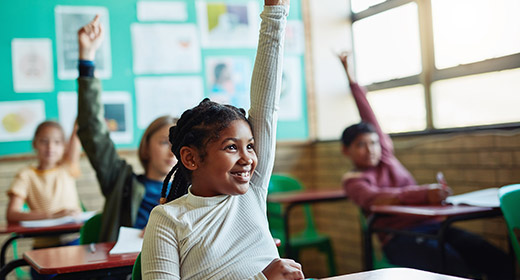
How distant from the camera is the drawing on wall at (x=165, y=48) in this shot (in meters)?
4.20

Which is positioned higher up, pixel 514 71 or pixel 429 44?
pixel 429 44

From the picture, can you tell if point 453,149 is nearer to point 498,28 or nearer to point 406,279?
point 498,28

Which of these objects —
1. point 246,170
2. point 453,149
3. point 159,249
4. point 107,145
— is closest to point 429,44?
point 453,149

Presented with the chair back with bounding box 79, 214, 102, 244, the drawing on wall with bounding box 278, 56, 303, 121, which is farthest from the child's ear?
the drawing on wall with bounding box 278, 56, 303, 121

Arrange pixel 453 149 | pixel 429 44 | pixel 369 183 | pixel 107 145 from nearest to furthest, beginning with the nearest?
pixel 107 145 → pixel 369 183 → pixel 453 149 → pixel 429 44

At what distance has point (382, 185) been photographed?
122 inches

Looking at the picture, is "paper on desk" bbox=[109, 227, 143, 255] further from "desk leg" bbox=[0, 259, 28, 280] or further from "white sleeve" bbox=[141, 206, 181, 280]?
"white sleeve" bbox=[141, 206, 181, 280]

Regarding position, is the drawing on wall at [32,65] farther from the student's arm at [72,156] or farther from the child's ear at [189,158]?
the child's ear at [189,158]

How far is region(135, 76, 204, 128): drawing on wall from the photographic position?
4.18m

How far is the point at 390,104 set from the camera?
4.14m

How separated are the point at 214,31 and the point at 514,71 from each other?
223 cm

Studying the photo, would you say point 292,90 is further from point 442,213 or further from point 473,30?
point 442,213

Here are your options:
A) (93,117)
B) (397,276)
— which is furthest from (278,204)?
(397,276)

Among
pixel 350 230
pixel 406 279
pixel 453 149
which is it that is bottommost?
pixel 350 230
